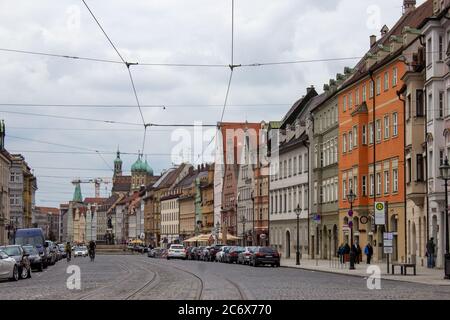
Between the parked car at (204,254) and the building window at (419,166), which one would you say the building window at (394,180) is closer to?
the building window at (419,166)

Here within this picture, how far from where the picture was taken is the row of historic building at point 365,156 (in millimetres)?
54469

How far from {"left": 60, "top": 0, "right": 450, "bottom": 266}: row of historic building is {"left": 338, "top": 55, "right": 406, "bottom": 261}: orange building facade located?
75 mm

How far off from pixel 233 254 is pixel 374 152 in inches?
636

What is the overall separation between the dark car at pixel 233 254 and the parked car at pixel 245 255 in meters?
1.07

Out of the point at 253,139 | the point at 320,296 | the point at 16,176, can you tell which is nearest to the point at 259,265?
the point at 320,296

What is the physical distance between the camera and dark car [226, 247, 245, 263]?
2935 inches

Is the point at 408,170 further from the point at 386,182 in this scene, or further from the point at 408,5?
the point at 408,5

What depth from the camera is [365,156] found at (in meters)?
71.3

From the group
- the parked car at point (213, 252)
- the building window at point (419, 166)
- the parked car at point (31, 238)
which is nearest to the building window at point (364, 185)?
the building window at point (419, 166)

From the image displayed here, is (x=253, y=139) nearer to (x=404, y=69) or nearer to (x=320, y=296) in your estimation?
(x=404, y=69)

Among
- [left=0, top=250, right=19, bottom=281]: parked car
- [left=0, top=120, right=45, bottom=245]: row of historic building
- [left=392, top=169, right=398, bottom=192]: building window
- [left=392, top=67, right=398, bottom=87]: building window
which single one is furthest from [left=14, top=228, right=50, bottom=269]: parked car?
[left=0, top=120, right=45, bottom=245]: row of historic building

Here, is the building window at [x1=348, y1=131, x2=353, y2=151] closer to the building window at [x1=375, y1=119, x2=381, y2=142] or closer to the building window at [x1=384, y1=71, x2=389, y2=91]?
the building window at [x1=375, y1=119, x2=381, y2=142]

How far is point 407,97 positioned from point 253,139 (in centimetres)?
6002

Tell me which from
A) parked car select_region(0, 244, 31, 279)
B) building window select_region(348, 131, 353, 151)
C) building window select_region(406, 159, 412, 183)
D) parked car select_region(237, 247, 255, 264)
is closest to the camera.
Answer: parked car select_region(0, 244, 31, 279)
